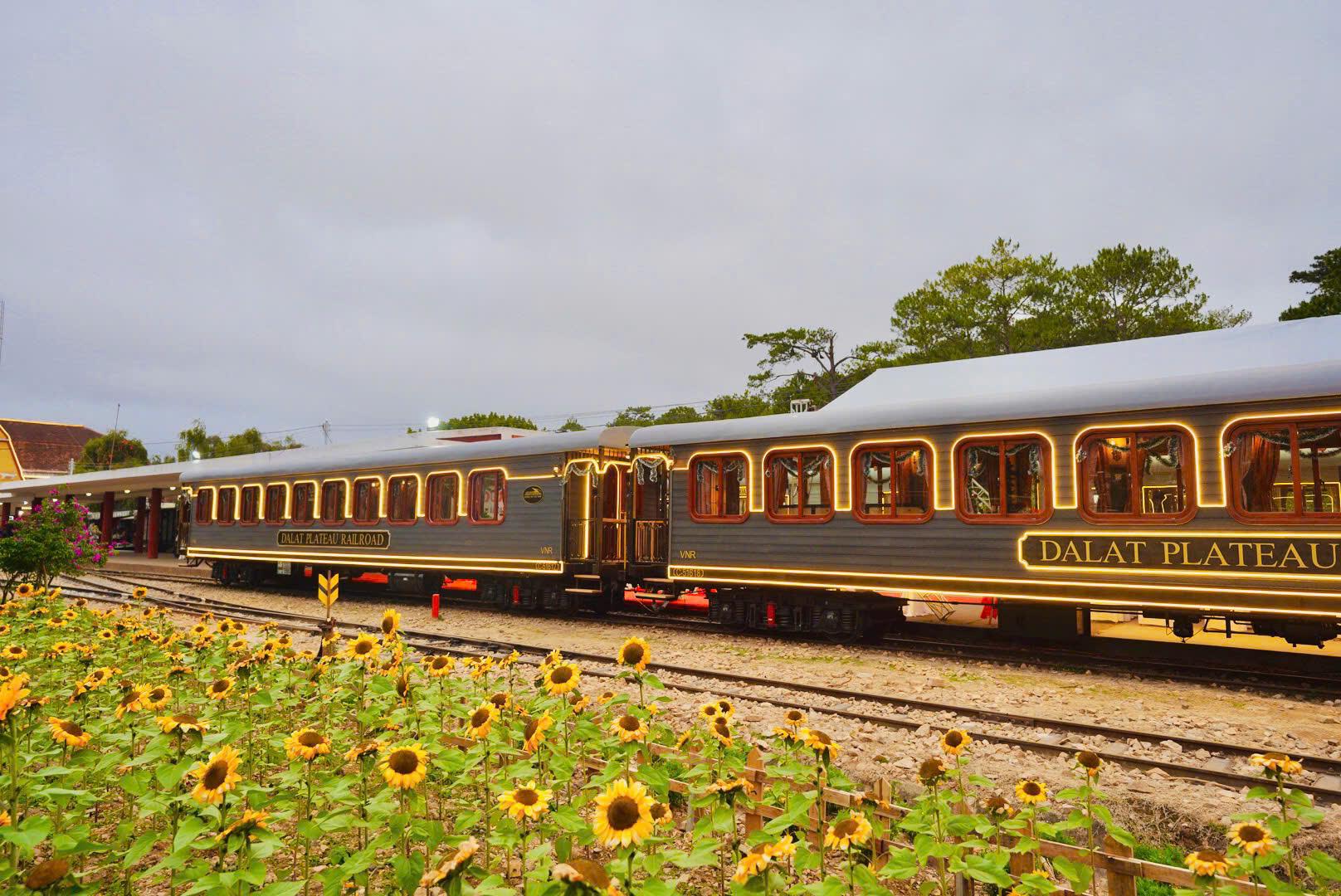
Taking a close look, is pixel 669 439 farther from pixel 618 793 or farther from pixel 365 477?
pixel 618 793

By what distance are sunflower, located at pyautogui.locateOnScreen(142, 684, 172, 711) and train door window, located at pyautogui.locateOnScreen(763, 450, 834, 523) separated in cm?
912

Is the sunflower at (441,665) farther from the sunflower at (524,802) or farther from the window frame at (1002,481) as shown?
the window frame at (1002,481)

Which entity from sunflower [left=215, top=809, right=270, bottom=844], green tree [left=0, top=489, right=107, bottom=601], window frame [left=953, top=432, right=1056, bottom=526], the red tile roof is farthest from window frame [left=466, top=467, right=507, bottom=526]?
the red tile roof

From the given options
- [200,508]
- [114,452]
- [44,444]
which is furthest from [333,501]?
[44,444]

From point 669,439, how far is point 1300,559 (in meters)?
8.81

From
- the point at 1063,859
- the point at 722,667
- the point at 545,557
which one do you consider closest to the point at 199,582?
the point at 545,557

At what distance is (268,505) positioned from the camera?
20469mm

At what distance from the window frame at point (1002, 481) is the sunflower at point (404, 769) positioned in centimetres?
886

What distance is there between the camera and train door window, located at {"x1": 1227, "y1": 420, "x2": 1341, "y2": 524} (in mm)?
8141

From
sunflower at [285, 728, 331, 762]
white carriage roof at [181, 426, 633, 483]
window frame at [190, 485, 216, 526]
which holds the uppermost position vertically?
white carriage roof at [181, 426, 633, 483]

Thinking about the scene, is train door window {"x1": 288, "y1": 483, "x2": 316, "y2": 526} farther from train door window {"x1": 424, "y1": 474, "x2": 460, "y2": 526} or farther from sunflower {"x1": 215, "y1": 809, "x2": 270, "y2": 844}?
sunflower {"x1": 215, "y1": 809, "x2": 270, "y2": 844}

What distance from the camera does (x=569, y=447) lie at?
47.4 feet

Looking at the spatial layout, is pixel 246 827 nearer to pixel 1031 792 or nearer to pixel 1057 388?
pixel 1031 792

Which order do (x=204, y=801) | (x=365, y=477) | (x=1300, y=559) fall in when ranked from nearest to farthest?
(x=204, y=801)
(x=1300, y=559)
(x=365, y=477)
